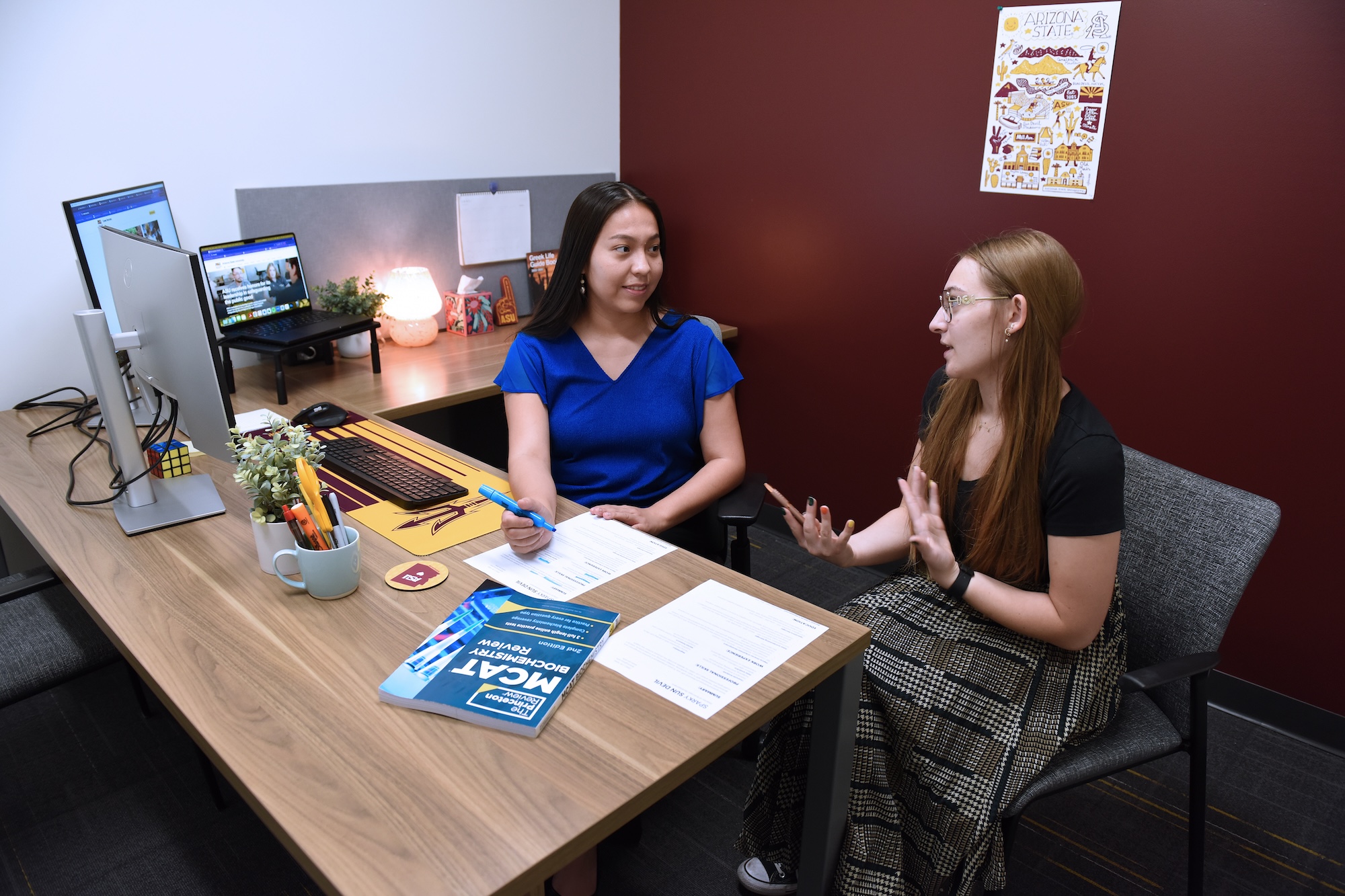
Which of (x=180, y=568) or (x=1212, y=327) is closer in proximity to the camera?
(x=180, y=568)

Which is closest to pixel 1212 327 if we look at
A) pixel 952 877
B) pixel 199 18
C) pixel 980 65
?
pixel 980 65

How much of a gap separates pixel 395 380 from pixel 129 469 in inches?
37.9

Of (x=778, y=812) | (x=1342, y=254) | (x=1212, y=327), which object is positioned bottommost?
(x=778, y=812)

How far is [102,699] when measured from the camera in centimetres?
233

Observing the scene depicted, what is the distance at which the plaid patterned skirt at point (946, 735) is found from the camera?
1.34 metres

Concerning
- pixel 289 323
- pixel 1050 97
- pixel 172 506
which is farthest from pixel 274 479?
pixel 1050 97

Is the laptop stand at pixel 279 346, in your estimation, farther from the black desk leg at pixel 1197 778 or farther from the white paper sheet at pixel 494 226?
the black desk leg at pixel 1197 778

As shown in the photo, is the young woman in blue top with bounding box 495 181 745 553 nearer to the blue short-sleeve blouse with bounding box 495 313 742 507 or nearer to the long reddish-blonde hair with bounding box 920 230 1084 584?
the blue short-sleeve blouse with bounding box 495 313 742 507

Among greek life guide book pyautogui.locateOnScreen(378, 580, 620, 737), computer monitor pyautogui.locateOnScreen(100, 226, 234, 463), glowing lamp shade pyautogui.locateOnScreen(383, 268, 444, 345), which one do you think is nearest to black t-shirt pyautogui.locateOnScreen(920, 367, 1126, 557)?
greek life guide book pyautogui.locateOnScreen(378, 580, 620, 737)

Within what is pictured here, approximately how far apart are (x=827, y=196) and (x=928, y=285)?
47 cm

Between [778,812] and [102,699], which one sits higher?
[778,812]

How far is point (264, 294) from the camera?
8.19ft

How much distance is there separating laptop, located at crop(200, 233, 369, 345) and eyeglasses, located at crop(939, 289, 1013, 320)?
1.68 meters

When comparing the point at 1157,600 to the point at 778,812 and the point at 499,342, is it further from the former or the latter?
the point at 499,342
